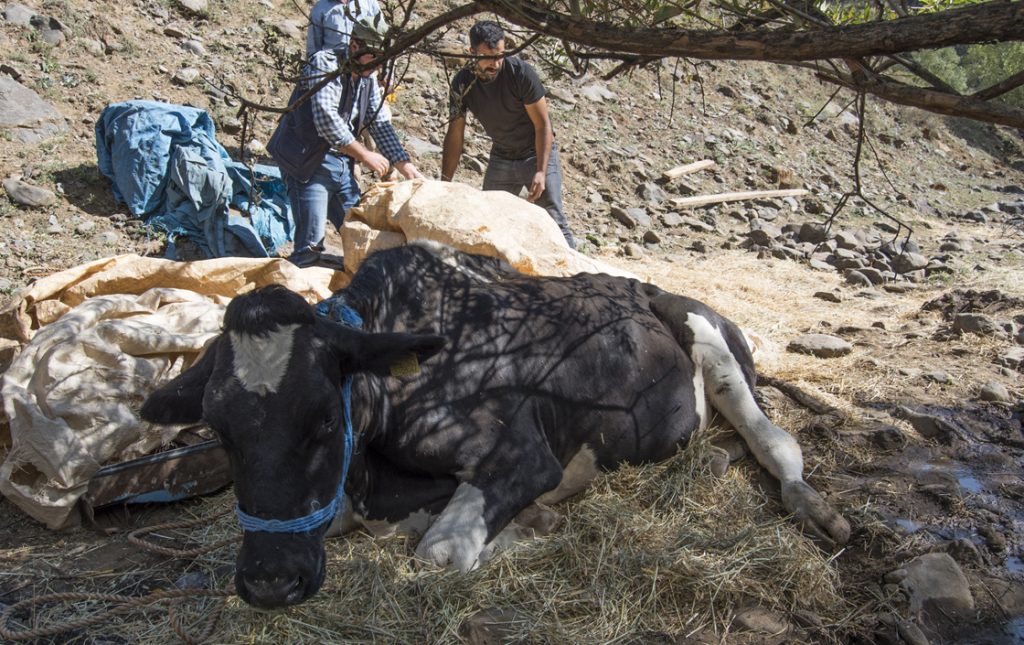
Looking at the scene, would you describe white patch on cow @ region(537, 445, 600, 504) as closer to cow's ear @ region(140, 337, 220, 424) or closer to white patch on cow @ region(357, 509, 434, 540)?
white patch on cow @ region(357, 509, 434, 540)

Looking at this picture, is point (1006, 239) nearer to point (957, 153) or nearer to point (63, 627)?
point (957, 153)

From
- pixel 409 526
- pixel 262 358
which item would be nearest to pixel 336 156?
pixel 409 526

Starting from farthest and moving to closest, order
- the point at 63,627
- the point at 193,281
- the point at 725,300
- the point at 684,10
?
the point at 725,300, the point at 193,281, the point at 63,627, the point at 684,10

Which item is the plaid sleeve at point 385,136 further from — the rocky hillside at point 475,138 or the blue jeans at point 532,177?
the rocky hillside at point 475,138

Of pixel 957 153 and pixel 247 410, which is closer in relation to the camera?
pixel 247 410

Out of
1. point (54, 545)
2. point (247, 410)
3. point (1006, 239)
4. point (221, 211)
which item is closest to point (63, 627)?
point (54, 545)

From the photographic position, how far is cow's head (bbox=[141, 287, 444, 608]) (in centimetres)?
273

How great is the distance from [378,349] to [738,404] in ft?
7.55

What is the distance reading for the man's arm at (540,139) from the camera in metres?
6.73

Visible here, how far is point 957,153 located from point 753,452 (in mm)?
→ 21409

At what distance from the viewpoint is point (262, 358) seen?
288 cm

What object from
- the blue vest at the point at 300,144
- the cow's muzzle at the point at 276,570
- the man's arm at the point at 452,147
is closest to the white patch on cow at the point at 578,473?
the cow's muzzle at the point at 276,570

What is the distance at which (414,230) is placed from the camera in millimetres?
5434

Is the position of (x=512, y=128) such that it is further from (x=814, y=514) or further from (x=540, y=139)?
(x=814, y=514)
